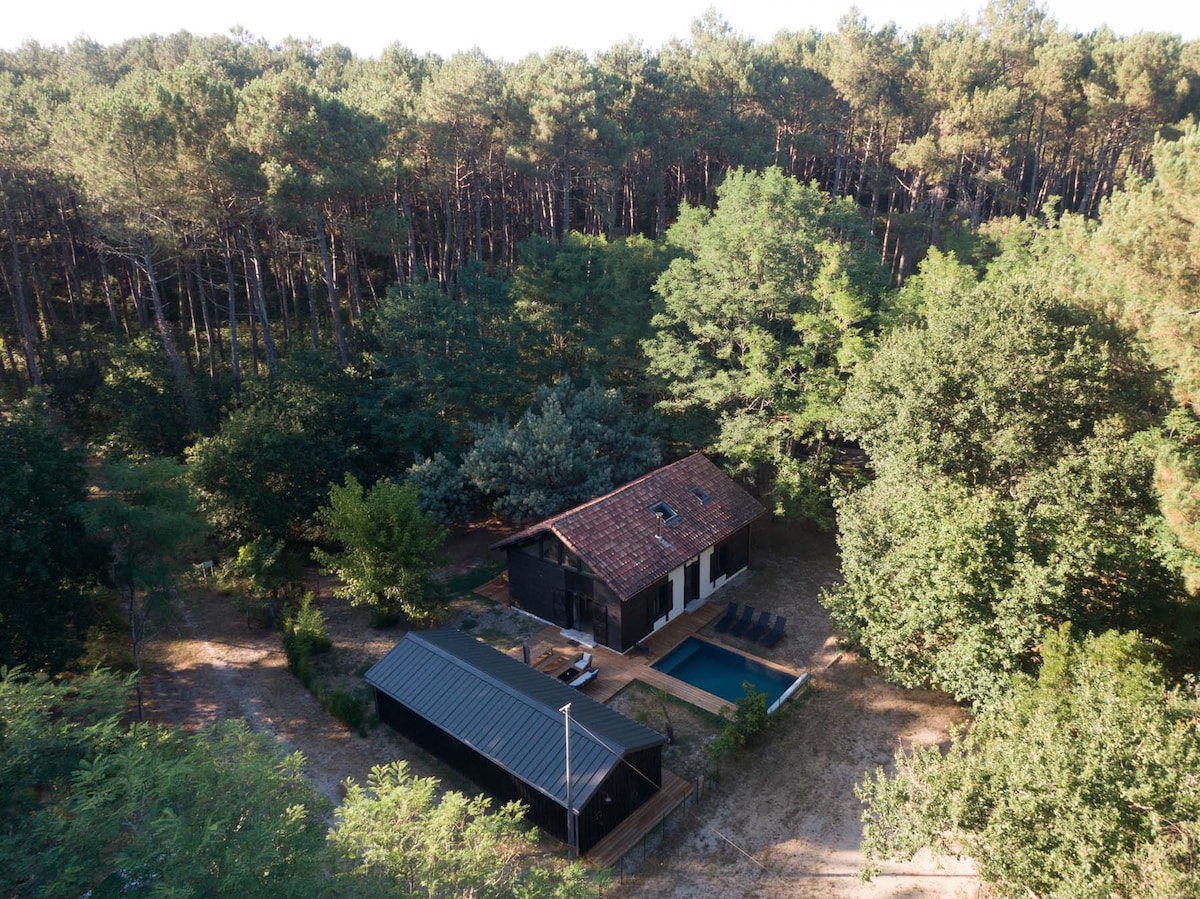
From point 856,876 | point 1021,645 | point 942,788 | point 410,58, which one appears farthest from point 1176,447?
point 410,58

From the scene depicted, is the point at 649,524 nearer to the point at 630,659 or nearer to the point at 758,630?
the point at 630,659

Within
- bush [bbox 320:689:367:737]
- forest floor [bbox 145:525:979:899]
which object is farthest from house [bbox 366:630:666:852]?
forest floor [bbox 145:525:979:899]

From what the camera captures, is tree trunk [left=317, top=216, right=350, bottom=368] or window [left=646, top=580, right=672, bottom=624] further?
tree trunk [left=317, top=216, right=350, bottom=368]

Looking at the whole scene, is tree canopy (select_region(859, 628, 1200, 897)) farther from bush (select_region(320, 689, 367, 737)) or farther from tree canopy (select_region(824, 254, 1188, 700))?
bush (select_region(320, 689, 367, 737))

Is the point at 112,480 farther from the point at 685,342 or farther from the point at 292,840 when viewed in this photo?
the point at 685,342

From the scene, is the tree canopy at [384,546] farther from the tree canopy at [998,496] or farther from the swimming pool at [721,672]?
the tree canopy at [998,496]

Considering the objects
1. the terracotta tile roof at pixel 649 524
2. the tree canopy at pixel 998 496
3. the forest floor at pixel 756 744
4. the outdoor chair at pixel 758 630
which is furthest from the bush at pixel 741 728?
the terracotta tile roof at pixel 649 524

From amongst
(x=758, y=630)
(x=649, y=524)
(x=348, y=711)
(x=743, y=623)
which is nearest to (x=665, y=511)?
(x=649, y=524)
